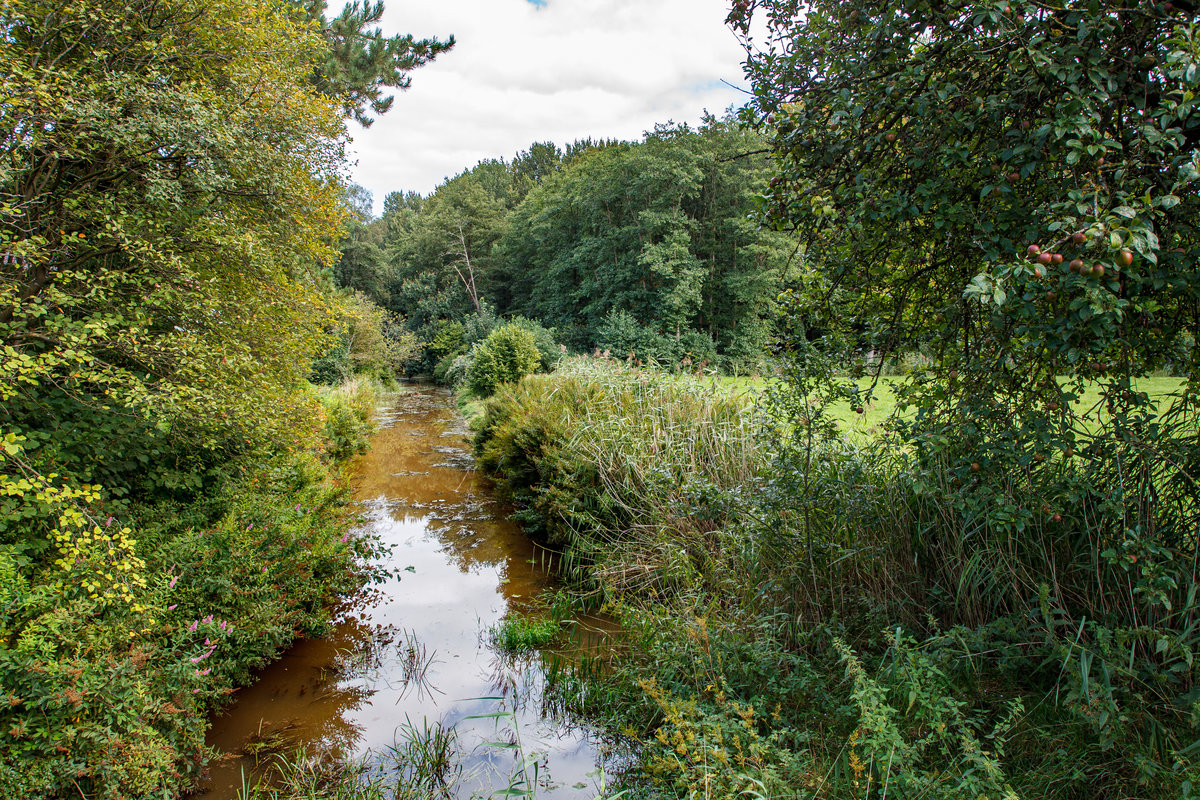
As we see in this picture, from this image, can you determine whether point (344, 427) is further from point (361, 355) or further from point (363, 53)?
point (361, 355)

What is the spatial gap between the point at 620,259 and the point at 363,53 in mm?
17436

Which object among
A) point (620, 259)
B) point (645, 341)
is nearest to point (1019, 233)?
point (645, 341)

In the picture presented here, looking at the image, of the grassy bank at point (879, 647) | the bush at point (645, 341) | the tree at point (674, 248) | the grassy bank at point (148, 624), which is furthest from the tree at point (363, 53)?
the bush at point (645, 341)

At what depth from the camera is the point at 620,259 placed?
1077 inches

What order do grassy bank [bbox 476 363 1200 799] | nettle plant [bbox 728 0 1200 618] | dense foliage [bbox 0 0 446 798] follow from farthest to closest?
dense foliage [bbox 0 0 446 798]
grassy bank [bbox 476 363 1200 799]
nettle plant [bbox 728 0 1200 618]

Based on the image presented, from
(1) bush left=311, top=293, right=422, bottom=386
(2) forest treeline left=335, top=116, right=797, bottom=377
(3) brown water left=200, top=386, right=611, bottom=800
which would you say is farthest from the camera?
(2) forest treeline left=335, top=116, right=797, bottom=377

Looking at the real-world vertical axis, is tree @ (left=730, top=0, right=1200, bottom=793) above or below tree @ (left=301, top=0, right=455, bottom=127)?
below

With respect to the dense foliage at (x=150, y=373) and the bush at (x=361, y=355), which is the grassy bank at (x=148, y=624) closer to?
the dense foliage at (x=150, y=373)

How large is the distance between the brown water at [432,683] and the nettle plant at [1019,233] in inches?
111

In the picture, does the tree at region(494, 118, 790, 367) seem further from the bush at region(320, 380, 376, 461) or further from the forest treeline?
the bush at region(320, 380, 376, 461)

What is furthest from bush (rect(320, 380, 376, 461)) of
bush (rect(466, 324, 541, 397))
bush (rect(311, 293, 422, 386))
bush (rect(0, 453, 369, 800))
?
bush (rect(0, 453, 369, 800))

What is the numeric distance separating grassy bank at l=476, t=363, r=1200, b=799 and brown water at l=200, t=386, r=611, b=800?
17.8 inches

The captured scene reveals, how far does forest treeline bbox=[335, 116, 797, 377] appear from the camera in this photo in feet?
79.8

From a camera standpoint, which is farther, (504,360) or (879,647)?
(504,360)
